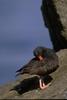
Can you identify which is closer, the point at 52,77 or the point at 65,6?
the point at 52,77

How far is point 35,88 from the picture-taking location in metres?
21.9

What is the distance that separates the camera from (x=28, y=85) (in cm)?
2286

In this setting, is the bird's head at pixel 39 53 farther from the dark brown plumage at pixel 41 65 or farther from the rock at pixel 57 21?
the rock at pixel 57 21

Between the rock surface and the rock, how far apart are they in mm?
2704

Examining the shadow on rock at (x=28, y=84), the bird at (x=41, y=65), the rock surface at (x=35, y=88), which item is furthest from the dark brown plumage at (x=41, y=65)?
the shadow on rock at (x=28, y=84)

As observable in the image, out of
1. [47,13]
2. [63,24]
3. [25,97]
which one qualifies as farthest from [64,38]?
[25,97]

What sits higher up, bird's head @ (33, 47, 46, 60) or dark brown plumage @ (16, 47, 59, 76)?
bird's head @ (33, 47, 46, 60)

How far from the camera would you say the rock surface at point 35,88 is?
1967 cm

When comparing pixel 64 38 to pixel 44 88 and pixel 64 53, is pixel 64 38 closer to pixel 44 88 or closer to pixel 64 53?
pixel 64 53

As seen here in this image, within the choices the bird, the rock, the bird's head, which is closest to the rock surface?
the bird

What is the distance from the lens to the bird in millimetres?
21078

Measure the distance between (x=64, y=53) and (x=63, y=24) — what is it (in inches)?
97.7

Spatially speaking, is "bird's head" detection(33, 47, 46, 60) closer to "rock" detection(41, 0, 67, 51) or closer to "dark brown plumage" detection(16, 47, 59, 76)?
"dark brown plumage" detection(16, 47, 59, 76)

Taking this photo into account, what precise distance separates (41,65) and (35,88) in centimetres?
122
